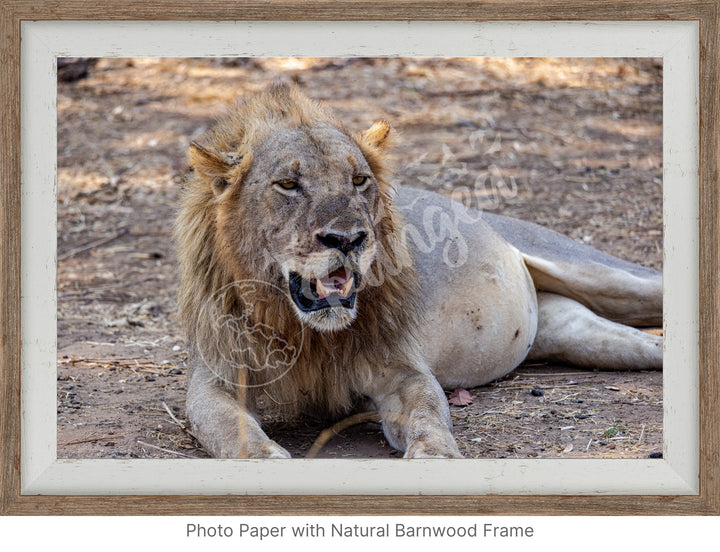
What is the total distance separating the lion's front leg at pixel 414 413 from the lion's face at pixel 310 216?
1.56ft

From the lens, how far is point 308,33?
3.38 m

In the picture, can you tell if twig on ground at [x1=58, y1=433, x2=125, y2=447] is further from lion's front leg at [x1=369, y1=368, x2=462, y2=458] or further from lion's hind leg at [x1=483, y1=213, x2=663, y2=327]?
lion's hind leg at [x1=483, y1=213, x2=663, y2=327]

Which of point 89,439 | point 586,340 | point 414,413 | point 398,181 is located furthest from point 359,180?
point 398,181

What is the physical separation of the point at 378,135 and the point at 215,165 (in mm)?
713

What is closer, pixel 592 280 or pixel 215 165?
pixel 215 165

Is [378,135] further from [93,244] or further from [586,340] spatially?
[93,244]

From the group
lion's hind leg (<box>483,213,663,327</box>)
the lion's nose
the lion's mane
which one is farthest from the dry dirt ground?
the lion's nose

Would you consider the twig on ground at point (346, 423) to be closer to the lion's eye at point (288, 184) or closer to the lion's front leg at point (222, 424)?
the lion's front leg at point (222, 424)

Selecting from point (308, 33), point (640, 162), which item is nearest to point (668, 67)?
point (308, 33)

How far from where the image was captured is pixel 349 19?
336 centimetres

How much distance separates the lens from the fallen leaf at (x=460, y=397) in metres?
4.74

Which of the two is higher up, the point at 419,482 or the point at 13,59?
the point at 13,59

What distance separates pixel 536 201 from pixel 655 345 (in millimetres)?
3153

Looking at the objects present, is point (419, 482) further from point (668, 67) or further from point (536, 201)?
point (536, 201)
